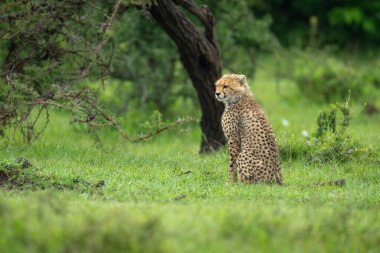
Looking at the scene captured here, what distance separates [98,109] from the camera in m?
8.96

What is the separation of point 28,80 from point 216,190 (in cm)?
291

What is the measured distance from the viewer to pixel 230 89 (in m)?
8.35

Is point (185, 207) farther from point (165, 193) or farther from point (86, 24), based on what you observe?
point (86, 24)

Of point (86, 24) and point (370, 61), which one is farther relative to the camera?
point (370, 61)

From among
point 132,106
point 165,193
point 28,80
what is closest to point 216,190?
point 165,193

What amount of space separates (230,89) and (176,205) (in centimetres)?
215

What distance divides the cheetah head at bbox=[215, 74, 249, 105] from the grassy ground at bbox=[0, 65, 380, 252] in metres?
0.78

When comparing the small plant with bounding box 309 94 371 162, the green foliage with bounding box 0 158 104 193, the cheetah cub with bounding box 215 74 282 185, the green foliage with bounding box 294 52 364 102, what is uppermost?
the cheetah cub with bounding box 215 74 282 185

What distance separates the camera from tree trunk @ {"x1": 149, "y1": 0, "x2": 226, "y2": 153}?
9.89 m

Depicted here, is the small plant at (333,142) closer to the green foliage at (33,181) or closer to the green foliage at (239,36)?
the green foliage at (33,181)

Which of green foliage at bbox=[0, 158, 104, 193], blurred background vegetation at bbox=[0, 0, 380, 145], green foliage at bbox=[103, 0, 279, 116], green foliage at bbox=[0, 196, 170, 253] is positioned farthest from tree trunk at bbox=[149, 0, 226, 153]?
green foliage at bbox=[0, 196, 170, 253]

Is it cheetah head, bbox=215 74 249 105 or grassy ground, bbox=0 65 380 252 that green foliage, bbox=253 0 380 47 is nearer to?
grassy ground, bbox=0 65 380 252

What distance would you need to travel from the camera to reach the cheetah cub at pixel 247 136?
7.82 metres

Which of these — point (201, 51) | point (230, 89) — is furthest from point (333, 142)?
point (201, 51)
